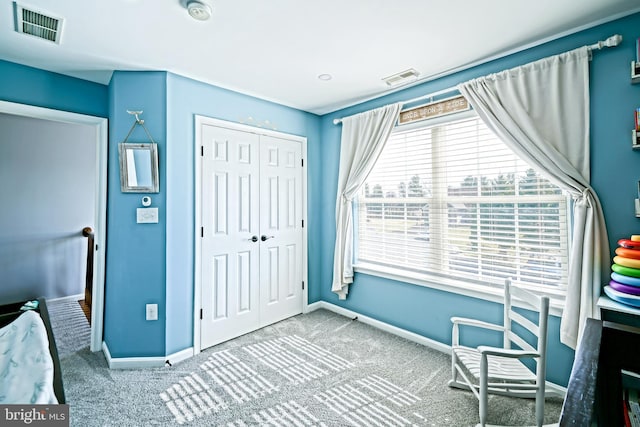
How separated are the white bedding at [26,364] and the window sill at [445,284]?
2.63 meters

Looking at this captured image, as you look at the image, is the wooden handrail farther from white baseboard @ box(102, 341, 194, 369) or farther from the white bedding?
the white bedding

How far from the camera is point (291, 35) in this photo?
203 cm

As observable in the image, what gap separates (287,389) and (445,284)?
1.61 metres

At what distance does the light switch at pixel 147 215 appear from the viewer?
2.50 m

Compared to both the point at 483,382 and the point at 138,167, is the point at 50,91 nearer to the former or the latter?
the point at 138,167

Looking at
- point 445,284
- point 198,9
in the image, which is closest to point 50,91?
point 198,9

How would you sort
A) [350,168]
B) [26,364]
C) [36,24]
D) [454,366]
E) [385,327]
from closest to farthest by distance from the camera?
[26,364], [36,24], [454,366], [385,327], [350,168]

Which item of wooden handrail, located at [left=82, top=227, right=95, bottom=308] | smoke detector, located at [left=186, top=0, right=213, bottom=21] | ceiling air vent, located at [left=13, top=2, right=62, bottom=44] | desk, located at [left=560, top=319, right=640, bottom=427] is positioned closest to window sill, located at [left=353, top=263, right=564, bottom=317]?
desk, located at [left=560, top=319, right=640, bottom=427]

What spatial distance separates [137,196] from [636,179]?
3.61 m

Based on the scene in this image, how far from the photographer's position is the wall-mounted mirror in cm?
246

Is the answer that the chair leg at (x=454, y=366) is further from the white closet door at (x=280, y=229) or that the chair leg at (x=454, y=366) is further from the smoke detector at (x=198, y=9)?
the smoke detector at (x=198, y=9)

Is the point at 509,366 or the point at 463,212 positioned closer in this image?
the point at 509,366

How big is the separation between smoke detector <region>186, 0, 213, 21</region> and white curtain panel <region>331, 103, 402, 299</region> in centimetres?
189

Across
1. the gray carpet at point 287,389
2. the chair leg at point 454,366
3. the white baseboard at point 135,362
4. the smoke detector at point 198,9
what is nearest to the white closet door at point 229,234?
the gray carpet at point 287,389
